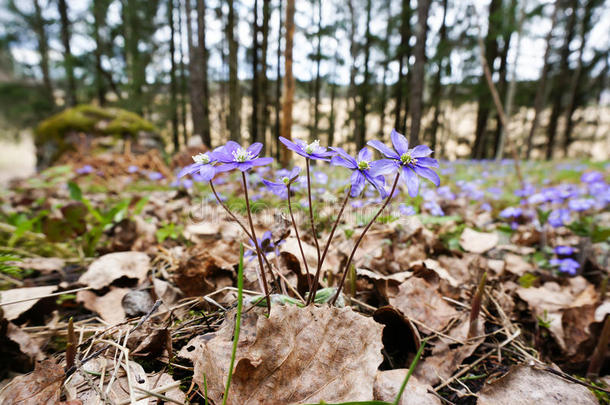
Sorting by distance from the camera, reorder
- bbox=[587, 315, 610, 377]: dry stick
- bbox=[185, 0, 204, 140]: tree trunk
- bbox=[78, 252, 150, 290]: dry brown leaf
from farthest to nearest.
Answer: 1. bbox=[185, 0, 204, 140]: tree trunk
2. bbox=[78, 252, 150, 290]: dry brown leaf
3. bbox=[587, 315, 610, 377]: dry stick

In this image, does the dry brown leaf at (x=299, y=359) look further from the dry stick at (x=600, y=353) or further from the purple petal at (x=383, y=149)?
the dry stick at (x=600, y=353)

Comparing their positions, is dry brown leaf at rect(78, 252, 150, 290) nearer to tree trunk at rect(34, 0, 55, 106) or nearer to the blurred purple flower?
the blurred purple flower

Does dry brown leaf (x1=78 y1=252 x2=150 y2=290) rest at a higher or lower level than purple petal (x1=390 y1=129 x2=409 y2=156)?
lower

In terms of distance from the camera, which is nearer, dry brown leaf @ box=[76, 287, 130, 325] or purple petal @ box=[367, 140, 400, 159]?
purple petal @ box=[367, 140, 400, 159]

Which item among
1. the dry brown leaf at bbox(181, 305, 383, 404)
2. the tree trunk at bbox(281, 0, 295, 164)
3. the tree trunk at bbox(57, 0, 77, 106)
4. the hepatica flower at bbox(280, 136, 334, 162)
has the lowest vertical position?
the dry brown leaf at bbox(181, 305, 383, 404)

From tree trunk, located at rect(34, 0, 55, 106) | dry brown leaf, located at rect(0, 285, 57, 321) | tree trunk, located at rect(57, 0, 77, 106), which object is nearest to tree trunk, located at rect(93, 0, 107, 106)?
tree trunk, located at rect(57, 0, 77, 106)

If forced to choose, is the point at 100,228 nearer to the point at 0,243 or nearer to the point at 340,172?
the point at 0,243

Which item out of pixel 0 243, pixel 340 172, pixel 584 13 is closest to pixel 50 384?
pixel 0 243

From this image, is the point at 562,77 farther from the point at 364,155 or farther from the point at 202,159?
the point at 202,159
